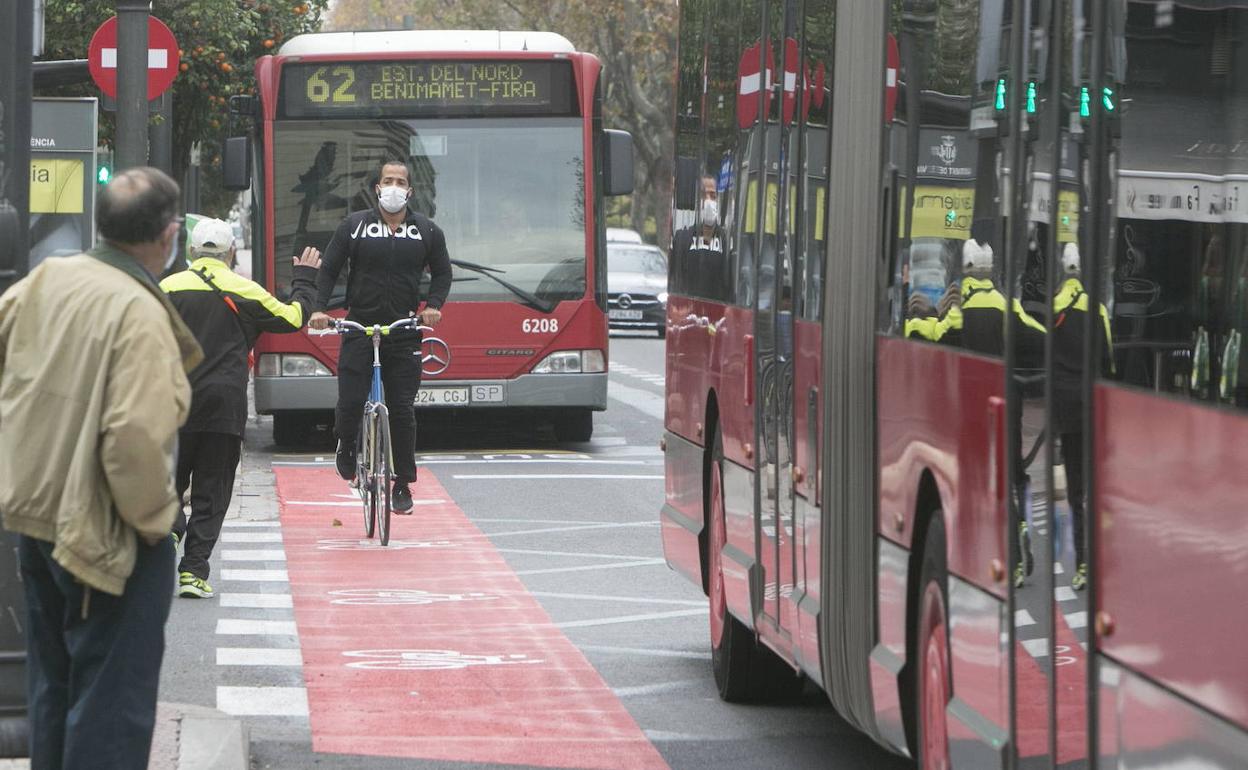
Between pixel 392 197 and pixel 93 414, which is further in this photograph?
pixel 392 197

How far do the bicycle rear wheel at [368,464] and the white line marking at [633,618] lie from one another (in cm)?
283

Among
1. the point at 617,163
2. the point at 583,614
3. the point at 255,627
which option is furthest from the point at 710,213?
the point at 617,163

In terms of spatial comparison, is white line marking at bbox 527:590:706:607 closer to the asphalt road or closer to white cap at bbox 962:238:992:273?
the asphalt road

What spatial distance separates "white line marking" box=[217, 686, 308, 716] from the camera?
830cm

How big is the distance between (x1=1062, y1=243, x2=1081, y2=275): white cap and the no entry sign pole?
7.48 meters

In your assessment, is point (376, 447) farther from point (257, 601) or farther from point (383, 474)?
point (257, 601)

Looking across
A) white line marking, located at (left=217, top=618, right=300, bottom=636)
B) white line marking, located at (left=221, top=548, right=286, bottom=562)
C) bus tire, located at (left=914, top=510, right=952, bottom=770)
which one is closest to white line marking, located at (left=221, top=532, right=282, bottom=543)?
white line marking, located at (left=221, top=548, right=286, bottom=562)

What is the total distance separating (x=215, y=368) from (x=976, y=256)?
247 inches

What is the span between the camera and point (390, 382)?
539 inches

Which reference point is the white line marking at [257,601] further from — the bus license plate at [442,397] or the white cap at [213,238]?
the bus license plate at [442,397]

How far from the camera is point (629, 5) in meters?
53.8

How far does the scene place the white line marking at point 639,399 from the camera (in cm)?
2611

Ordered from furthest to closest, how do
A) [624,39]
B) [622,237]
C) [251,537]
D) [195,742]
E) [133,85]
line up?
1. [624,39]
2. [622,237]
3. [251,537]
4. [133,85]
5. [195,742]

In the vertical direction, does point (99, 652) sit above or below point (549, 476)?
above
